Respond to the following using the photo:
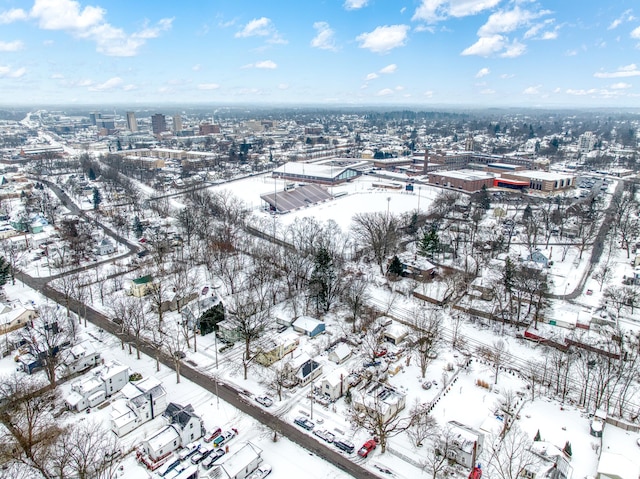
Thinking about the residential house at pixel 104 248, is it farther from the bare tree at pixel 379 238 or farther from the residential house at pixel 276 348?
the residential house at pixel 276 348

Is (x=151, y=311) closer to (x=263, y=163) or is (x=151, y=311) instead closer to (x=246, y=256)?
(x=246, y=256)

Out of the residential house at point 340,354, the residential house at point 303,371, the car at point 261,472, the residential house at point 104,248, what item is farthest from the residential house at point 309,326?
the residential house at point 104,248

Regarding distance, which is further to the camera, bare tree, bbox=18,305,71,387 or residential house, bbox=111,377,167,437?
bare tree, bbox=18,305,71,387

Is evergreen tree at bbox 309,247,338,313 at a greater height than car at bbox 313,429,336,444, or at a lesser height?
greater

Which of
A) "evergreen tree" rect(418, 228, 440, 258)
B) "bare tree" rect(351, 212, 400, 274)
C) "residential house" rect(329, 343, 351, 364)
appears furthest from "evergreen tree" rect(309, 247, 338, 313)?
"evergreen tree" rect(418, 228, 440, 258)

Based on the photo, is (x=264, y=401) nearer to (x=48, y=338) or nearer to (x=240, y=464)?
(x=240, y=464)

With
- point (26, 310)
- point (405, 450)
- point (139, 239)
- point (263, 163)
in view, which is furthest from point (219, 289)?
point (263, 163)

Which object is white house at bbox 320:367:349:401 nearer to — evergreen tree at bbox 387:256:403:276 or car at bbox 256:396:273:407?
car at bbox 256:396:273:407
